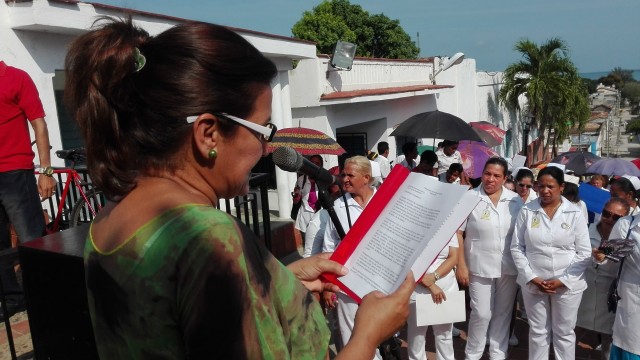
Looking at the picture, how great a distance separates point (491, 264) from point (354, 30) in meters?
29.8

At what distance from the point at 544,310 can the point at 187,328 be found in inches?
165

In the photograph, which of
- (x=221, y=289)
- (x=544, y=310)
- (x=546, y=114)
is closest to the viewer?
(x=221, y=289)

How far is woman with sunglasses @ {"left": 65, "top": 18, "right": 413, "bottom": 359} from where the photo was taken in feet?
2.93

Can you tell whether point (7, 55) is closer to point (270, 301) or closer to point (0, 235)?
point (0, 235)

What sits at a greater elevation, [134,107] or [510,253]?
[134,107]

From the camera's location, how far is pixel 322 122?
1133 cm

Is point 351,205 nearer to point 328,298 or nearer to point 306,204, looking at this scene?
point 328,298

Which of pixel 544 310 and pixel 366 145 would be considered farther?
pixel 366 145

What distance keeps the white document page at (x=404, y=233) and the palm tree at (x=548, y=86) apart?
22.1 m

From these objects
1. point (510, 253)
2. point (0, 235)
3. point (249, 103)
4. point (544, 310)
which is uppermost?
point (249, 103)

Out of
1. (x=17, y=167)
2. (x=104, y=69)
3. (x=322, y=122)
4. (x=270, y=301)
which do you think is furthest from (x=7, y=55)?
(x=322, y=122)

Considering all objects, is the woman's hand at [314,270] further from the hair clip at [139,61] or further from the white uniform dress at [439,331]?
the white uniform dress at [439,331]

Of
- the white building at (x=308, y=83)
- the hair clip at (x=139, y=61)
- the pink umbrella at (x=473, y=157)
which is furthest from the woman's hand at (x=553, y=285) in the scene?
the pink umbrella at (x=473, y=157)

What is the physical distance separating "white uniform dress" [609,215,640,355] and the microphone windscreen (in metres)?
2.94
